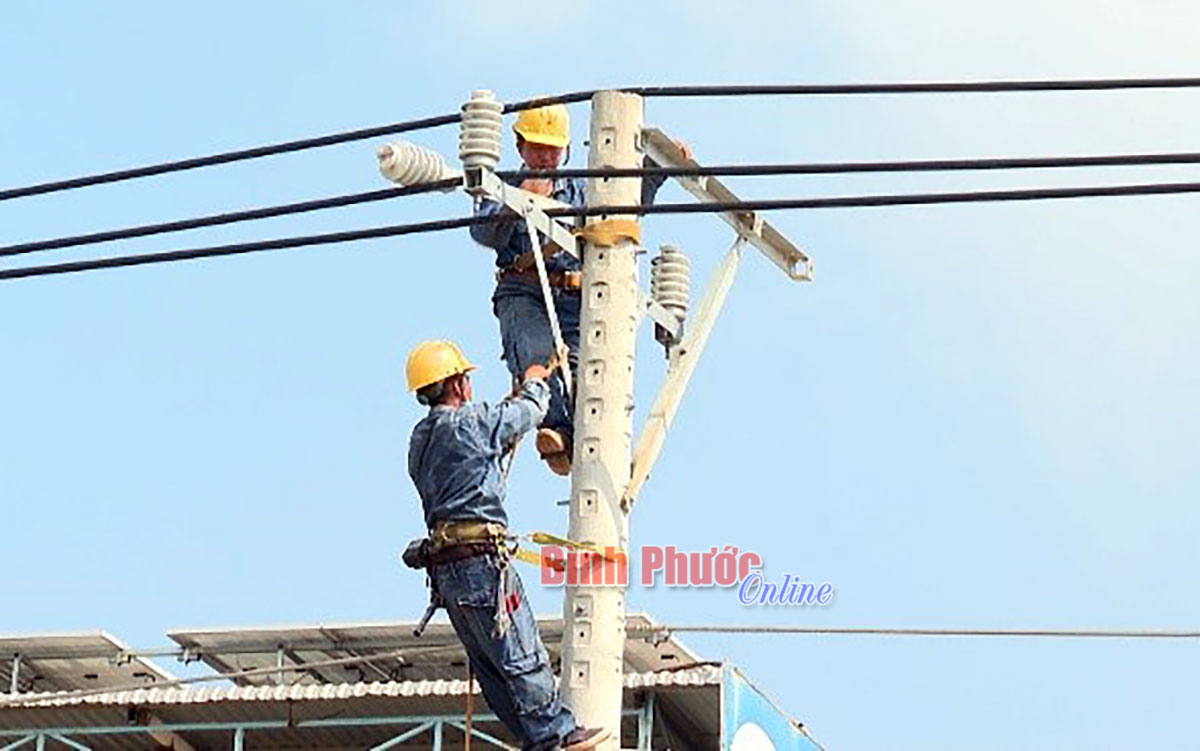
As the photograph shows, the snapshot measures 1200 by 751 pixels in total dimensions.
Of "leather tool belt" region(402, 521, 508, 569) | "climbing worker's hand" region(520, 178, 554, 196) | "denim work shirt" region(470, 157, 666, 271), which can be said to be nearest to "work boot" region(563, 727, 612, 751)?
"leather tool belt" region(402, 521, 508, 569)

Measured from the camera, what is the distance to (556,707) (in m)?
12.9

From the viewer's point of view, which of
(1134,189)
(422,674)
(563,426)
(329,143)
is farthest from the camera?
(422,674)

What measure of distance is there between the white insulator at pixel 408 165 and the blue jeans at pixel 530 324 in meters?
1.16

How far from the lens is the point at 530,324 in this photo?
1405 centimetres

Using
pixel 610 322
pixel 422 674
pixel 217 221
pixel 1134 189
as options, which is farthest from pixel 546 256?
pixel 422 674

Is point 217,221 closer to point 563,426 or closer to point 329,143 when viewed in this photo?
point 329,143

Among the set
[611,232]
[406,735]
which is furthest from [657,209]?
[406,735]

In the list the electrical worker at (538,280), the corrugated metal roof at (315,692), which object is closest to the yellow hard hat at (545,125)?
the electrical worker at (538,280)

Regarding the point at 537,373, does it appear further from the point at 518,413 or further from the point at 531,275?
the point at 531,275

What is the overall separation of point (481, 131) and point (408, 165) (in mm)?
416

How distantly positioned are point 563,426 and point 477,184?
4.80 feet

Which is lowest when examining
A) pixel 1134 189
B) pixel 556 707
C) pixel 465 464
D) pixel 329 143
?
pixel 556 707

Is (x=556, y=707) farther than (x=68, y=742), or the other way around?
(x=68, y=742)

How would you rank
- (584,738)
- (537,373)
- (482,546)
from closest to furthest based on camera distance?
1. (584,738)
2. (482,546)
3. (537,373)
